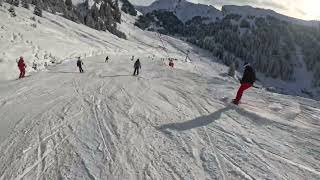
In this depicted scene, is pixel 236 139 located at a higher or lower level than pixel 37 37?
higher

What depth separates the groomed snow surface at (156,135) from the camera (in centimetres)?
995

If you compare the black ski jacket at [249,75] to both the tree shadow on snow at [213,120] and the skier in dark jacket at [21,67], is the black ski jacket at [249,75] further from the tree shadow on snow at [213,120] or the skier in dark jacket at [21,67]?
the skier in dark jacket at [21,67]

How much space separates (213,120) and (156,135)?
2804 millimetres

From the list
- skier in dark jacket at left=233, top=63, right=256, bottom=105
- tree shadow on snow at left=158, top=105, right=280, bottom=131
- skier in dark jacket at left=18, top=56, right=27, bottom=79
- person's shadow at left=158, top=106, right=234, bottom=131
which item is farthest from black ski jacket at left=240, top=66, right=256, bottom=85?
skier in dark jacket at left=18, top=56, right=27, bottom=79

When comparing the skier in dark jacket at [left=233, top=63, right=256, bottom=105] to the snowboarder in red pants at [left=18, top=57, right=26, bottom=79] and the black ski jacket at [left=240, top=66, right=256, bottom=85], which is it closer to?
the black ski jacket at [left=240, top=66, right=256, bottom=85]

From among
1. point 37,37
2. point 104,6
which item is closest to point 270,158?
point 37,37

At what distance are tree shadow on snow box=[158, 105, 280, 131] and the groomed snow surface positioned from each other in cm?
3

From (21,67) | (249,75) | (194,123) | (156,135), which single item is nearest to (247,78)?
(249,75)

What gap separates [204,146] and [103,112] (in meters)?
5.27

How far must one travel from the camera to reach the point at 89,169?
32.5 ft

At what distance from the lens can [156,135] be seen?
40.4 ft

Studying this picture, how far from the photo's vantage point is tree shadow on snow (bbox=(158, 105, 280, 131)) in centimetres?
1320

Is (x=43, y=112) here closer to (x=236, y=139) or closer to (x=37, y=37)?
(x=236, y=139)

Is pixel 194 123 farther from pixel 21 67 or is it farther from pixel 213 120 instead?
pixel 21 67
